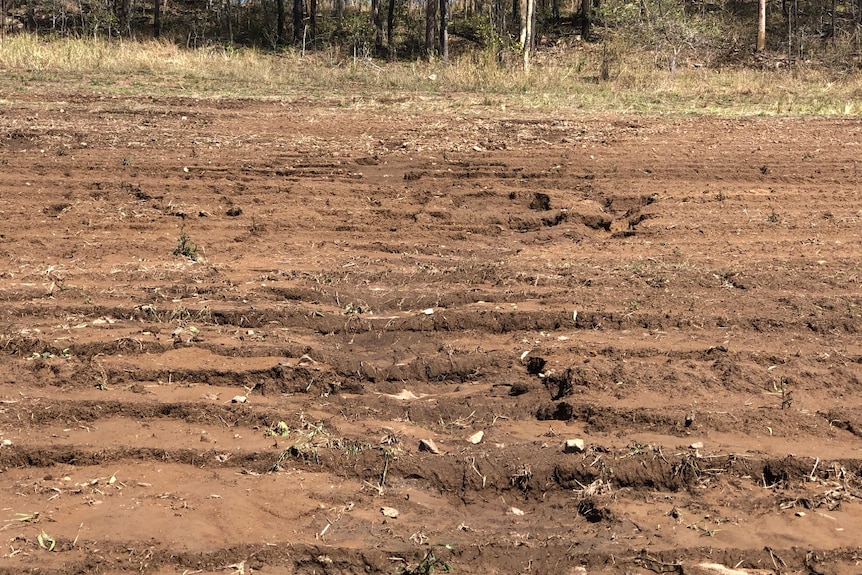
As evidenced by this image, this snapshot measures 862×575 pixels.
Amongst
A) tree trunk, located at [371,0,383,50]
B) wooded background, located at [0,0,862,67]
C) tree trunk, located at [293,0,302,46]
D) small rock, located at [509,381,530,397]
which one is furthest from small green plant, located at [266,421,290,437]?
tree trunk, located at [293,0,302,46]

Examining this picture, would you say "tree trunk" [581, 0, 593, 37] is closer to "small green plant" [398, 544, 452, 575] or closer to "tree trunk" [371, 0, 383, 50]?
A: "tree trunk" [371, 0, 383, 50]

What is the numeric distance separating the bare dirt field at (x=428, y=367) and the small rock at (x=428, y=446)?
0.05 feet

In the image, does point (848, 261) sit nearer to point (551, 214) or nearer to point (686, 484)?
point (551, 214)

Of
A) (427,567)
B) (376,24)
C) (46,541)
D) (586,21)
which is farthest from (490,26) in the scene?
(46,541)

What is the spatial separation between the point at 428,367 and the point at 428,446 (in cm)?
98

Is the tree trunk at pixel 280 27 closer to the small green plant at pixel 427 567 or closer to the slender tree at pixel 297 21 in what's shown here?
Result: the slender tree at pixel 297 21

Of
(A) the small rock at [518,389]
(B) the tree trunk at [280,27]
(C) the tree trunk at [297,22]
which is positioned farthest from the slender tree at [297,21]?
(A) the small rock at [518,389]

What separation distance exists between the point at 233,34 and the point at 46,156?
2515cm

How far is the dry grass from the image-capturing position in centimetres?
1516

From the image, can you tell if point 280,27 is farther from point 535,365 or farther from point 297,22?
point 535,365

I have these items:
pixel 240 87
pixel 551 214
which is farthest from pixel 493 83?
pixel 551 214

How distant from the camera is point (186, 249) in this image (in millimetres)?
7293

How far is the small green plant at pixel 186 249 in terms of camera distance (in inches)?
285

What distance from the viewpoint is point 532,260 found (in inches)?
286
